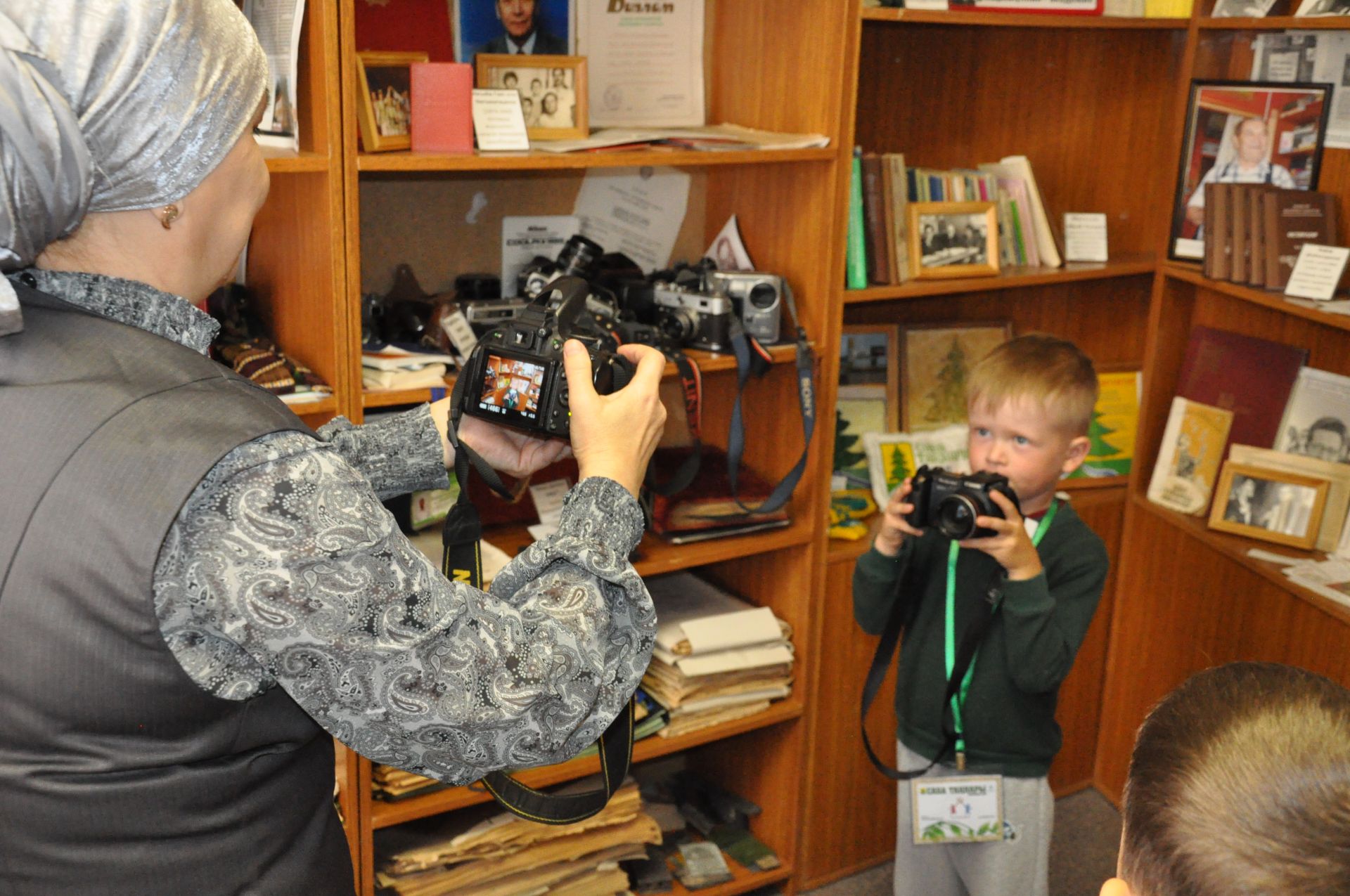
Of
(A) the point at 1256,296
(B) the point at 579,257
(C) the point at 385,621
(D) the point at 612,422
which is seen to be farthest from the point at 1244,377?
(C) the point at 385,621

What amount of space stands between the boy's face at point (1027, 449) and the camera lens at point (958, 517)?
173mm

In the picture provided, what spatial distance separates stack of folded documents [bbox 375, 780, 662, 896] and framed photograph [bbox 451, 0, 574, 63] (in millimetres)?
1325

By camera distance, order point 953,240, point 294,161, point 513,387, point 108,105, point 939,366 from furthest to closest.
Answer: point 939,366 → point 953,240 → point 294,161 → point 513,387 → point 108,105

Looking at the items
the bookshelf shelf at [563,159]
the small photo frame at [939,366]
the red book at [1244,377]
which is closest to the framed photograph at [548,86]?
the bookshelf shelf at [563,159]

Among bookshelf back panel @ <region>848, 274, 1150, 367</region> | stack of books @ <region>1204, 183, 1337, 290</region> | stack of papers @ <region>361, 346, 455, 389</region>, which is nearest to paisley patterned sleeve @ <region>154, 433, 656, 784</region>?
stack of papers @ <region>361, 346, 455, 389</region>

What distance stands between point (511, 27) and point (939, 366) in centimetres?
114

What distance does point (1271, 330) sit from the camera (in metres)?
2.52

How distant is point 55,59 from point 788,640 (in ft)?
5.75

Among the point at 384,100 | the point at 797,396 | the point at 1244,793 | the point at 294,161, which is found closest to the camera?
the point at 1244,793

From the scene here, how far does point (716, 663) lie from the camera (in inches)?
87.7

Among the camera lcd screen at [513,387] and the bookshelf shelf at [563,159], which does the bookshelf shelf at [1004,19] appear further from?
the camera lcd screen at [513,387]

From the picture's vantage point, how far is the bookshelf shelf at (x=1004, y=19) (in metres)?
2.08

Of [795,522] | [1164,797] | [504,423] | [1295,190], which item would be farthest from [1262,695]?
[1295,190]

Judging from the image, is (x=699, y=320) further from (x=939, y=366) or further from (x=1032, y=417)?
(x=939, y=366)
